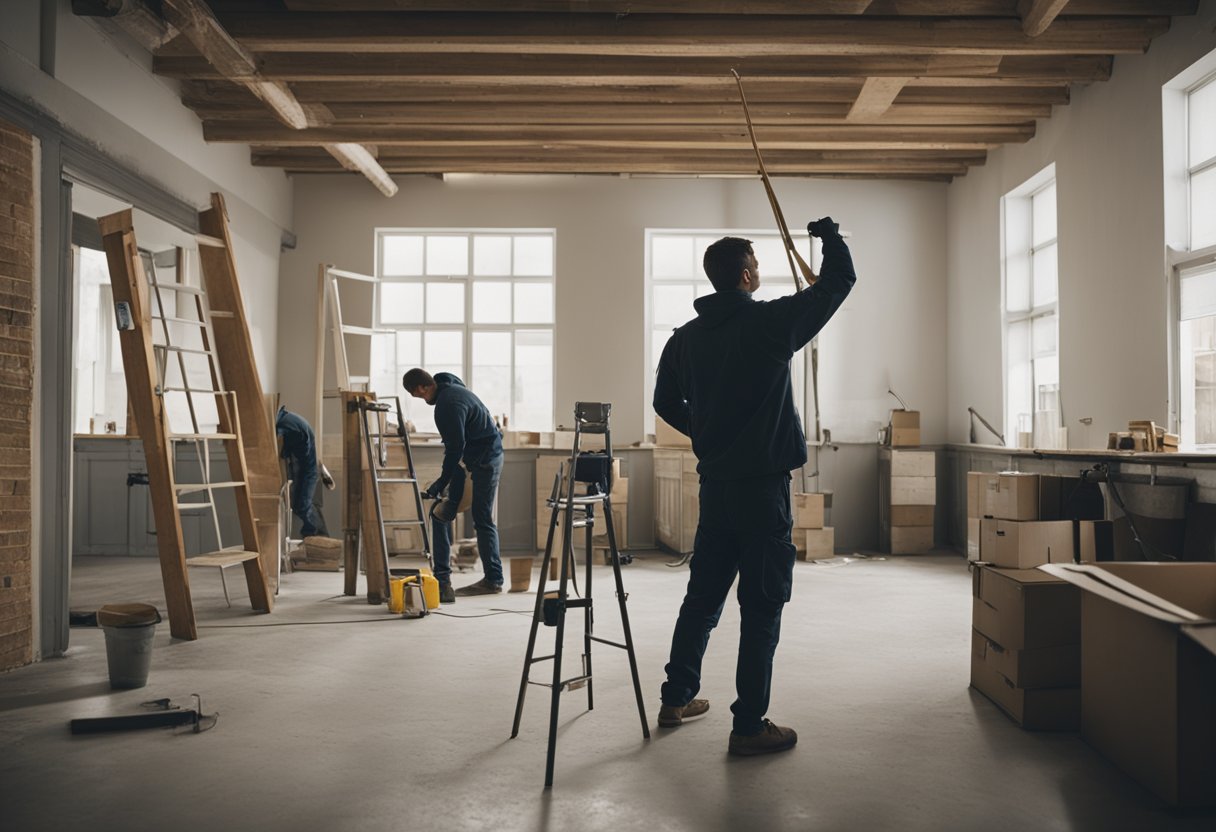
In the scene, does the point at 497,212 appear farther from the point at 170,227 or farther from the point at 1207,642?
the point at 1207,642

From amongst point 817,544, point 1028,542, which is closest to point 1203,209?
point 1028,542

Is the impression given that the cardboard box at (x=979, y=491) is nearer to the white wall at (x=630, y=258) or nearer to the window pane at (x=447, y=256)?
Result: the white wall at (x=630, y=258)

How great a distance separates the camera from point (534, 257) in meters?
9.97

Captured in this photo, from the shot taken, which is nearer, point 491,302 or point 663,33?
point 663,33

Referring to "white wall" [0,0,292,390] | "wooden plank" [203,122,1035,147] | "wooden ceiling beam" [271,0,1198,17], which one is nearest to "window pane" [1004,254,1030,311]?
"wooden plank" [203,122,1035,147]

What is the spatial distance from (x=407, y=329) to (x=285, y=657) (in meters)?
5.58

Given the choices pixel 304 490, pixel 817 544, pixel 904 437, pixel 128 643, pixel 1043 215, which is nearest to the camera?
pixel 128 643

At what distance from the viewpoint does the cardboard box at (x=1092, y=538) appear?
4.92m

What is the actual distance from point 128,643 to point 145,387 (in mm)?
1520

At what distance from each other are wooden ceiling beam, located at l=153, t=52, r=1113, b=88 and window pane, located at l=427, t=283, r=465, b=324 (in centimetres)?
359

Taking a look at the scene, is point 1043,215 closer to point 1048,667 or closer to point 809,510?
point 809,510

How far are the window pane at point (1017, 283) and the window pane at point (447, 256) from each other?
17.4 ft

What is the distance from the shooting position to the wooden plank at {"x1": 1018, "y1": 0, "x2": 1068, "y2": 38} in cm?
534

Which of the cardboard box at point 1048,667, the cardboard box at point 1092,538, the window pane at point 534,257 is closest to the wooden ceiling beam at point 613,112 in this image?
the window pane at point 534,257
